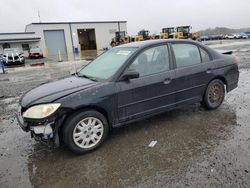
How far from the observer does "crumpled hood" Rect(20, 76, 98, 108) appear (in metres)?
3.48

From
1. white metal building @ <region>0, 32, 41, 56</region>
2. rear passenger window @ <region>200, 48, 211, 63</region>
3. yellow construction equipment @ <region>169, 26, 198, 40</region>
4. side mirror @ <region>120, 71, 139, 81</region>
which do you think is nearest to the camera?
side mirror @ <region>120, 71, 139, 81</region>

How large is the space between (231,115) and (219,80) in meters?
0.80

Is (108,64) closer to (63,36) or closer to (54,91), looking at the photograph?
(54,91)

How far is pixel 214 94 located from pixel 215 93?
36mm

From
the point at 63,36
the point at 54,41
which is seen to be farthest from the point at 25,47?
the point at 63,36

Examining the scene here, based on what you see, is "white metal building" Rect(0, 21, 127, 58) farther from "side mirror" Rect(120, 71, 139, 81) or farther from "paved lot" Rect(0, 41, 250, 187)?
"side mirror" Rect(120, 71, 139, 81)

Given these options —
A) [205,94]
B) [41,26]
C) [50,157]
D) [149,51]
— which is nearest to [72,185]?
[50,157]

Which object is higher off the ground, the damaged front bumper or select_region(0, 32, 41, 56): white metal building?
select_region(0, 32, 41, 56): white metal building

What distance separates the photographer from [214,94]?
5.06 metres

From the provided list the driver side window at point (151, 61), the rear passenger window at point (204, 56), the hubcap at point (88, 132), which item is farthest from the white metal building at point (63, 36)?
the hubcap at point (88, 132)

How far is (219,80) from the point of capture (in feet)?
16.6

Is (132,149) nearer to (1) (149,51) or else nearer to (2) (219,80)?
(1) (149,51)

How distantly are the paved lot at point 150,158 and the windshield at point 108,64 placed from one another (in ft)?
3.68

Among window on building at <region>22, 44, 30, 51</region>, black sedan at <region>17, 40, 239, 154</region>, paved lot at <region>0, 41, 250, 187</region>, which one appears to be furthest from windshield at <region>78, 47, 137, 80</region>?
window on building at <region>22, 44, 30, 51</region>
